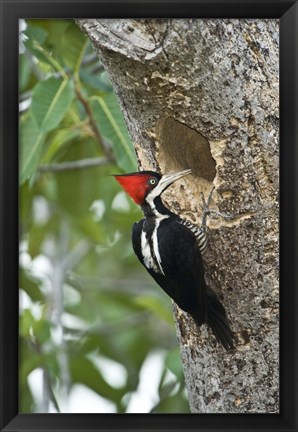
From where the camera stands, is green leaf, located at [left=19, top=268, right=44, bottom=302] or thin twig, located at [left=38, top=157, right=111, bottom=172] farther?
thin twig, located at [left=38, top=157, right=111, bottom=172]

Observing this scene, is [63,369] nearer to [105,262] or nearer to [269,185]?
[105,262]

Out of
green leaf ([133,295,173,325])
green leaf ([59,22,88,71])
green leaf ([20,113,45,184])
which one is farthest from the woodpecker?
green leaf ([133,295,173,325])

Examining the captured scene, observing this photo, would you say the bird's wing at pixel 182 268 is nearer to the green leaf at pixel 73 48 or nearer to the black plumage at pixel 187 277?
the black plumage at pixel 187 277

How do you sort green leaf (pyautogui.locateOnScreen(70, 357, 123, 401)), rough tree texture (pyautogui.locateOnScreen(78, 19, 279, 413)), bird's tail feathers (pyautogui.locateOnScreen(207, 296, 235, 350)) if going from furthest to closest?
green leaf (pyautogui.locateOnScreen(70, 357, 123, 401))
bird's tail feathers (pyautogui.locateOnScreen(207, 296, 235, 350))
rough tree texture (pyautogui.locateOnScreen(78, 19, 279, 413))

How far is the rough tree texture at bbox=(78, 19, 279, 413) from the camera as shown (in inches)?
94.0

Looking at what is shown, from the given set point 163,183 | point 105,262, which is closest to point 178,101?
point 163,183

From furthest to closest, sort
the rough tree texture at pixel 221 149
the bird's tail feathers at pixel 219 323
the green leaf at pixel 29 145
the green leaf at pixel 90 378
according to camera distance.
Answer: the green leaf at pixel 90 378
the green leaf at pixel 29 145
the bird's tail feathers at pixel 219 323
the rough tree texture at pixel 221 149

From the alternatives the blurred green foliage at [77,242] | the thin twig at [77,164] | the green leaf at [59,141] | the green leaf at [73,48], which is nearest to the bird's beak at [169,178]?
the blurred green foliage at [77,242]

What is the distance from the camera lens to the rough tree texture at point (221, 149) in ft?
7.84

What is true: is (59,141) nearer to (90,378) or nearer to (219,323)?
(90,378)

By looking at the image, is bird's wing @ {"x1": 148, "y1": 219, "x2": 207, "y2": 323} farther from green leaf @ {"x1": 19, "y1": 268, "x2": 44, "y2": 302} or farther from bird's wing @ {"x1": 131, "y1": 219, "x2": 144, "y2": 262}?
green leaf @ {"x1": 19, "y1": 268, "x2": 44, "y2": 302}

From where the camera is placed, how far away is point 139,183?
8.52ft

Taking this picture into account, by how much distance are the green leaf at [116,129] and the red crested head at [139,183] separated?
1.26 ft

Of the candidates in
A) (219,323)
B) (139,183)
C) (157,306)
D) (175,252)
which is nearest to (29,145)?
(139,183)
